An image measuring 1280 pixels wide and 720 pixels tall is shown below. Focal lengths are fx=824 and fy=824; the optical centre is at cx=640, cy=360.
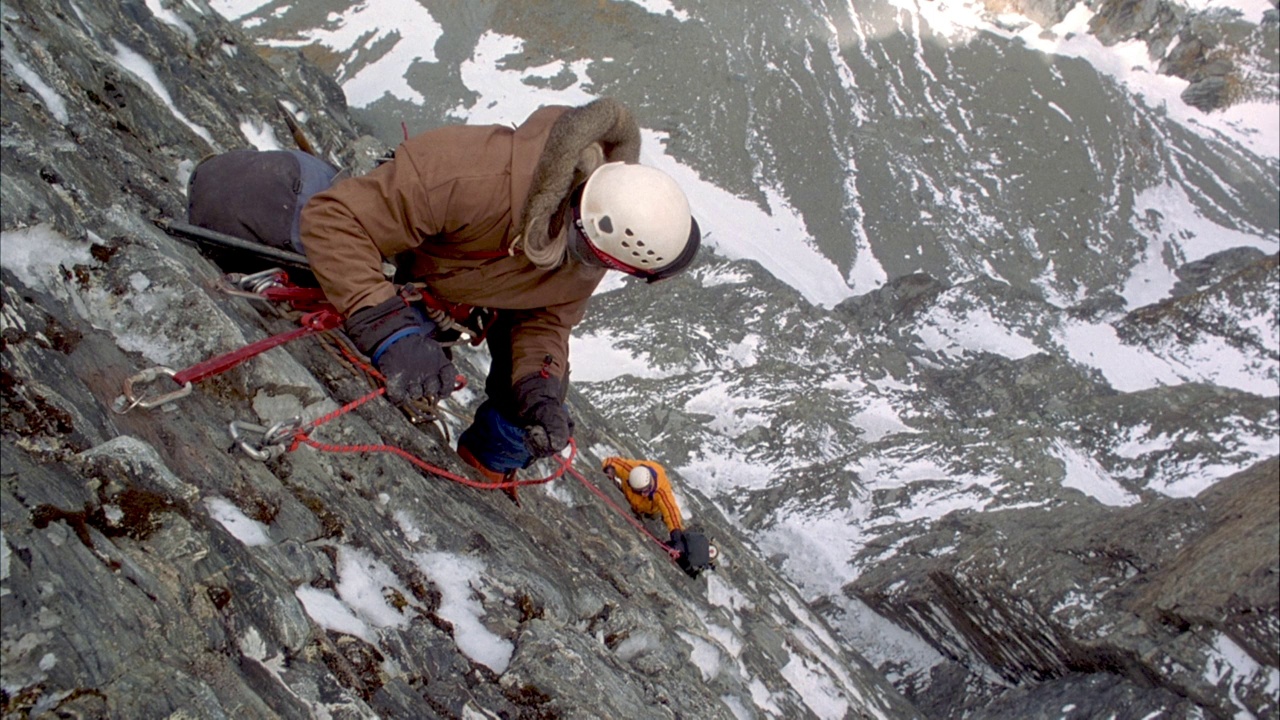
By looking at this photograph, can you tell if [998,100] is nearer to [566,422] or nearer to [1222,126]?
[1222,126]

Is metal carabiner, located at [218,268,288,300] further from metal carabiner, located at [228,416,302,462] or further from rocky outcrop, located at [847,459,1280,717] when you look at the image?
rocky outcrop, located at [847,459,1280,717]

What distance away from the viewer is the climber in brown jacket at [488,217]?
14.6ft

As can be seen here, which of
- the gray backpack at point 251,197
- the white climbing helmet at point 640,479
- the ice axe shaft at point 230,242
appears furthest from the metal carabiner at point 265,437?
the white climbing helmet at point 640,479

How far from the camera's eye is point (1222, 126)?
77.6m

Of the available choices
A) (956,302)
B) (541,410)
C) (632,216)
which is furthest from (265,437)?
(956,302)

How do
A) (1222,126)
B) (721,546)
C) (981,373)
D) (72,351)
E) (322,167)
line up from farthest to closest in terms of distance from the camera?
(1222,126) < (981,373) < (721,546) < (322,167) < (72,351)

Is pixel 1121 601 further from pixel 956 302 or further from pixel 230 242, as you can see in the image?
pixel 956 302

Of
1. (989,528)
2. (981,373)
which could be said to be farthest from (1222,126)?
(989,528)

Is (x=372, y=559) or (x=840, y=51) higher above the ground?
(x=372, y=559)

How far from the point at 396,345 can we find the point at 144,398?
1.23m

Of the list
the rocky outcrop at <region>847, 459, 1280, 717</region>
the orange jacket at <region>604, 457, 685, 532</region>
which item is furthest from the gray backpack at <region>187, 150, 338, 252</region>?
the rocky outcrop at <region>847, 459, 1280, 717</region>

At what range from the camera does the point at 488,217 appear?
4656 mm

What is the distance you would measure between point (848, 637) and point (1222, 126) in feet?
272

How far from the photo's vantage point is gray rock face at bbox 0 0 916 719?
2.89m
